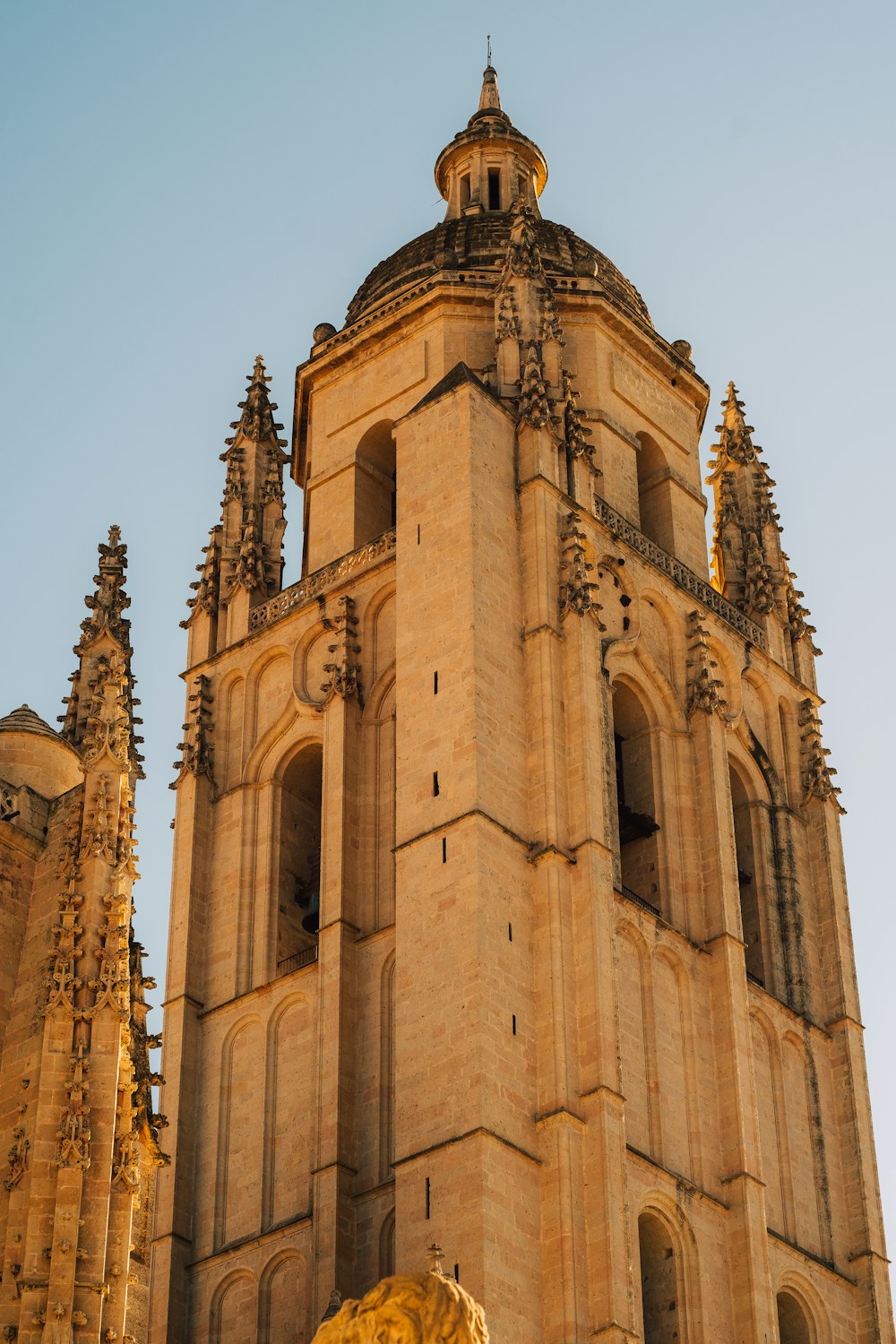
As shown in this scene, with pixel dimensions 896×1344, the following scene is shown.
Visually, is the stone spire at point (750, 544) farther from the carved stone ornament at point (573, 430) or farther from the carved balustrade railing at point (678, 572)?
the carved stone ornament at point (573, 430)

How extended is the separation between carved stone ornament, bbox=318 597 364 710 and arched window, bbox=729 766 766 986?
20.6 feet

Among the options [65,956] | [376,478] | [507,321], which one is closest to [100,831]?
[65,956]

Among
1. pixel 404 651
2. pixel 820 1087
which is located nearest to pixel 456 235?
pixel 404 651

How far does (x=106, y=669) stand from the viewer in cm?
3042

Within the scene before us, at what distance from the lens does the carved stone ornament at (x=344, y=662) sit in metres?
40.3

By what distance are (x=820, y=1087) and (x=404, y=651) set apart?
9053mm

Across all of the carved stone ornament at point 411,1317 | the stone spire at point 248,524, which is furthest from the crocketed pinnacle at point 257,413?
the carved stone ornament at point 411,1317

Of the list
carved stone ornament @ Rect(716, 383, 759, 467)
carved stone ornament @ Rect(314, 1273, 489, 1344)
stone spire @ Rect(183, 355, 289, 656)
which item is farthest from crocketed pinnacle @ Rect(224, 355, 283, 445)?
carved stone ornament @ Rect(314, 1273, 489, 1344)

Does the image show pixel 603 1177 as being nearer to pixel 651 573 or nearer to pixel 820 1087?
pixel 820 1087

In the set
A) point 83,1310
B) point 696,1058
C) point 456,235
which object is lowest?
point 83,1310

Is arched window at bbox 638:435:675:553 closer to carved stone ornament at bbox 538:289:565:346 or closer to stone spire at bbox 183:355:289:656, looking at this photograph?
carved stone ornament at bbox 538:289:565:346

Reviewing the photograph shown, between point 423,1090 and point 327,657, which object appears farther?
point 327,657

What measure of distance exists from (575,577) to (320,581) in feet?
17.6

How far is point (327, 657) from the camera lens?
41.3m
